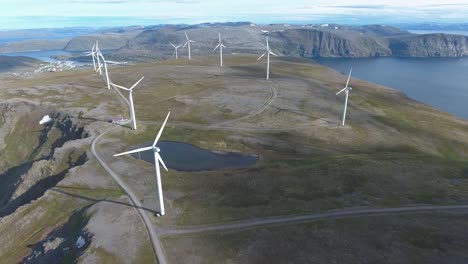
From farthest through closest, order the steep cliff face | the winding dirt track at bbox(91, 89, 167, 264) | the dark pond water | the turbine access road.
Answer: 1. the dark pond water
2. the steep cliff face
3. the turbine access road
4. the winding dirt track at bbox(91, 89, 167, 264)

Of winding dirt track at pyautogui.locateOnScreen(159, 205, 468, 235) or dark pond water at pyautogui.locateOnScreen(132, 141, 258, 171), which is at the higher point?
winding dirt track at pyautogui.locateOnScreen(159, 205, 468, 235)

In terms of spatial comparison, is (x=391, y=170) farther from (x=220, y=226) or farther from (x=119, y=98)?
(x=119, y=98)

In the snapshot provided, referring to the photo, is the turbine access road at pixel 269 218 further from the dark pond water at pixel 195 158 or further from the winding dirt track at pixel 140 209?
the dark pond water at pixel 195 158

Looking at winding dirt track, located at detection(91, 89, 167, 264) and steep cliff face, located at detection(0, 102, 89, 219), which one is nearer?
winding dirt track, located at detection(91, 89, 167, 264)

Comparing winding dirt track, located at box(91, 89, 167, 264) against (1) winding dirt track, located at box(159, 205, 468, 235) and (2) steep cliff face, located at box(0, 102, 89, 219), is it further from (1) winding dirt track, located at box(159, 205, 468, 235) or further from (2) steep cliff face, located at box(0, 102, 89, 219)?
(2) steep cliff face, located at box(0, 102, 89, 219)

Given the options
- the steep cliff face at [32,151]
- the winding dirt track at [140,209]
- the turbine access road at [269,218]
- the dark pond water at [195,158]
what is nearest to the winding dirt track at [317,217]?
the turbine access road at [269,218]

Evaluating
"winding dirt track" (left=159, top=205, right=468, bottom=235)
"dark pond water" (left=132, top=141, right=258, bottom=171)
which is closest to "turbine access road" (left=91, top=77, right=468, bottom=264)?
"winding dirt track" (left=159, top=205, right=468, bottom=235)

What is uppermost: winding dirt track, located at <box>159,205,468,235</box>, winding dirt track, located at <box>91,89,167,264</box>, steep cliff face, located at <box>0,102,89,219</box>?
winding dirt track, located at <box>159,205,468,235</box>

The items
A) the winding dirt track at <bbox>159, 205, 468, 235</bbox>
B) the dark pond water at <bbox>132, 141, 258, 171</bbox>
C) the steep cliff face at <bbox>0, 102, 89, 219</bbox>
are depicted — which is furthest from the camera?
the dark pond water at <bbox>132, 141, 258, 171</bbox>
